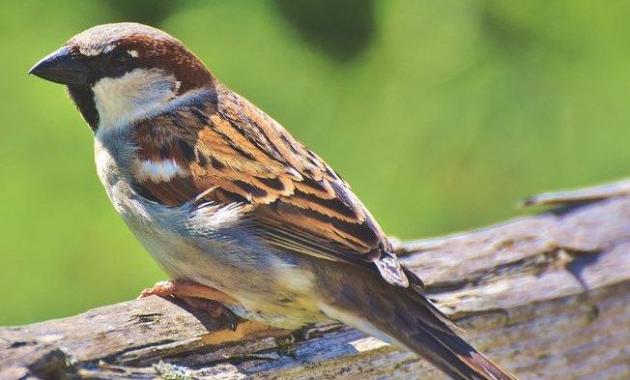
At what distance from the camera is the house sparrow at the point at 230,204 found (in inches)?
95.8

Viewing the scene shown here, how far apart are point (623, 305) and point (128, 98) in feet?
3.64

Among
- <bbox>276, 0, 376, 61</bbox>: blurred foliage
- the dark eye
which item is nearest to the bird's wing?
Result: the dark eye

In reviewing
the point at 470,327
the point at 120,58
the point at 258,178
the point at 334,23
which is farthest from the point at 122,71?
the point at 470,327

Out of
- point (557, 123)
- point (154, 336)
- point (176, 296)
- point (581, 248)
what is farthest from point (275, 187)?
point (557, 123)

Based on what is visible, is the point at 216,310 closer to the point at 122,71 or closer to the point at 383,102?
the point at 122,71

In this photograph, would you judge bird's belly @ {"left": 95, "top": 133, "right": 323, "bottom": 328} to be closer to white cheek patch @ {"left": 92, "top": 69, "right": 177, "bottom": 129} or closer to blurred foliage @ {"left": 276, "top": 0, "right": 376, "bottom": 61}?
white cheek patch @ {"left": 92, "top": 69, "right": 177, "bottom": 129}

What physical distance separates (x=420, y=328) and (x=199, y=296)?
421 millimetres

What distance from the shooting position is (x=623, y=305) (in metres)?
2.89

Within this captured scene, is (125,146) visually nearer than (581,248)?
Yes

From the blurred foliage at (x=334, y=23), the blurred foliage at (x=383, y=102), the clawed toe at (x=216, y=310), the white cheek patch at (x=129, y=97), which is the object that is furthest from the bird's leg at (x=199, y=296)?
the blurred foliage at (x=334, y=23)

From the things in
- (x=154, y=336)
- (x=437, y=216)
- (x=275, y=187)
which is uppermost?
(x=437, y=216)

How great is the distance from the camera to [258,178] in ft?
8.56

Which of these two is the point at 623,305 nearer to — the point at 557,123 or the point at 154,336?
the point at 557,123

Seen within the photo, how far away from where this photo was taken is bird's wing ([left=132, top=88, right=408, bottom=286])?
248cm
